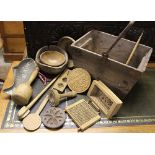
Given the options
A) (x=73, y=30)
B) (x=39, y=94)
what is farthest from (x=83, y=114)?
(x=73, y=30)

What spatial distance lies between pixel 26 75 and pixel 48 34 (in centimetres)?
23

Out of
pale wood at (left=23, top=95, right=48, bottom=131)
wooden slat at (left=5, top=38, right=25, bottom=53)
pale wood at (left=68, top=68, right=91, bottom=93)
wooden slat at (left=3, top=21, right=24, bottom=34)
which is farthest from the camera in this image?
wooden slat at (left=5, top=38, right=25, bottom=53)

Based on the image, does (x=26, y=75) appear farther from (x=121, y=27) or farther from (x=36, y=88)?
(x=121, y=27)

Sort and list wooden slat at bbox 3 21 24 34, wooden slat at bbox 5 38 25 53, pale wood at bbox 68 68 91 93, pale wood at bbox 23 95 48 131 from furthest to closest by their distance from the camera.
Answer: wooden slat at bbox 5 38 25 53 → wooden slat at bbox 3 21 24 34 → pale wood at bbox 68 68 91 93 → pale wood at bbox 23 95 48 131

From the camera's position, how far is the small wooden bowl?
1126mm

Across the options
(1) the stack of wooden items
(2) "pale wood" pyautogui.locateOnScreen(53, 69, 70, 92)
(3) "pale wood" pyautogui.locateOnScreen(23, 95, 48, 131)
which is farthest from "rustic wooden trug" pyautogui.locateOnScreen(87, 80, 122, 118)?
(3) "pale wood" pyautogui.locateOnScreen(23, 95, 48, 131)

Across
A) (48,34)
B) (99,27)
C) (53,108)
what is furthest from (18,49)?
(53,108)

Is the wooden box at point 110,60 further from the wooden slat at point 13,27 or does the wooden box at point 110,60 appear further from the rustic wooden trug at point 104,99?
the wooden slat at point 13,27

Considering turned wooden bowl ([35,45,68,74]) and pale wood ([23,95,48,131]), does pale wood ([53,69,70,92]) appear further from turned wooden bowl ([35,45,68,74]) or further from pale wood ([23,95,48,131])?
pale wood ([23,95,48,131])

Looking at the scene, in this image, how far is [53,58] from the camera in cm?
116

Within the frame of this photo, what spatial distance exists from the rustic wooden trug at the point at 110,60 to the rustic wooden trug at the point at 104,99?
0.21 ft

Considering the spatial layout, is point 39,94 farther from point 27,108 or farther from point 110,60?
point 110,60

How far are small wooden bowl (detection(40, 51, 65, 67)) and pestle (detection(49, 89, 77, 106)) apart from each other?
16 centimetres

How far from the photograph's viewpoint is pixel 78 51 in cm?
106
